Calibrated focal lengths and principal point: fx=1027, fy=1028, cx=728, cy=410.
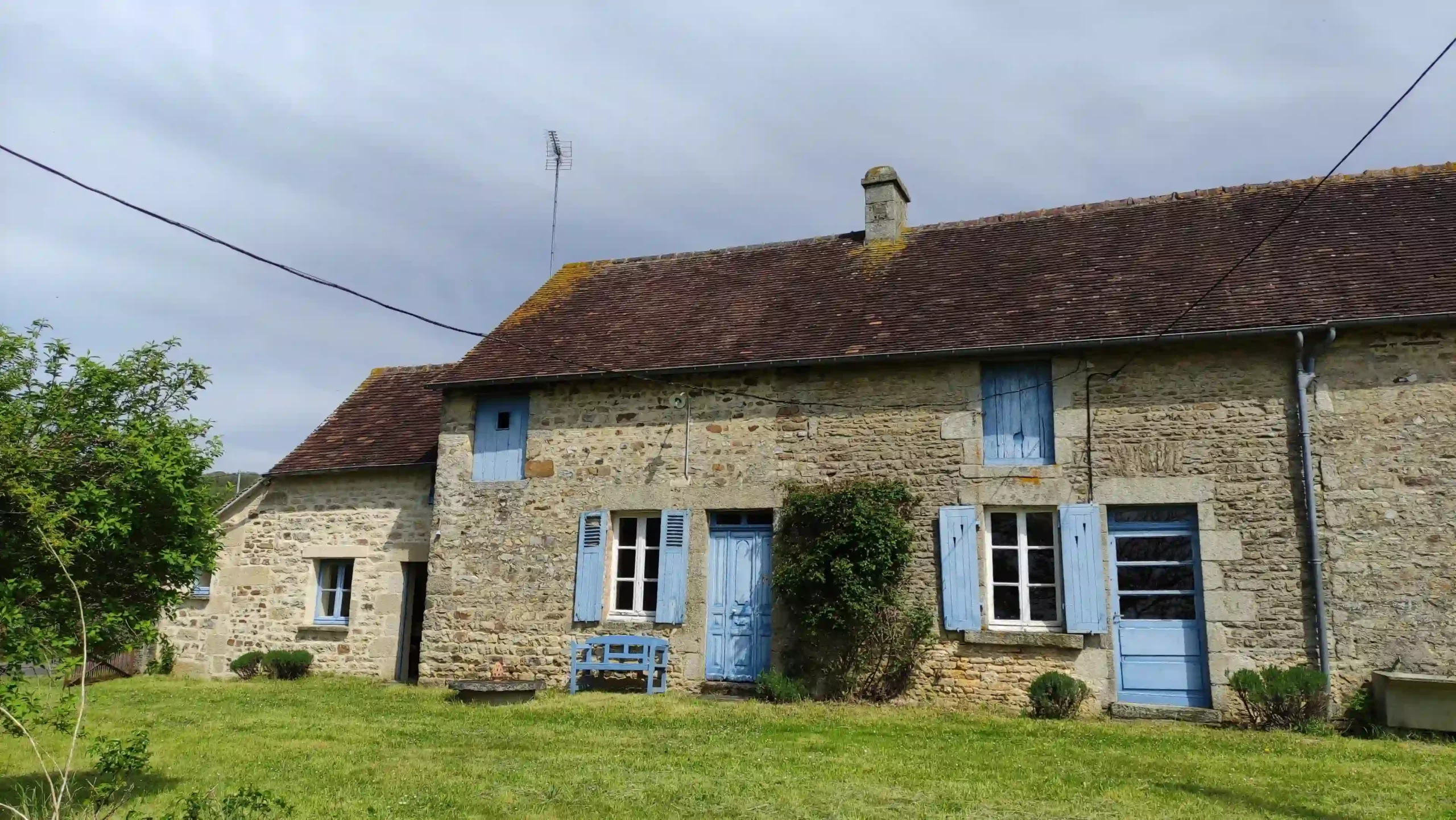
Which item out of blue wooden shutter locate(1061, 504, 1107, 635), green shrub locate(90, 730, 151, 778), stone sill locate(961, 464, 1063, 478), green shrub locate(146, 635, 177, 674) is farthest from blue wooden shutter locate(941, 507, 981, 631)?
green shrub locate(146, 635, 177, 674)

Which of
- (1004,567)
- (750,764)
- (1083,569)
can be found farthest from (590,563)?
(1083,569)

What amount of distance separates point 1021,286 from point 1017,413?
186cm

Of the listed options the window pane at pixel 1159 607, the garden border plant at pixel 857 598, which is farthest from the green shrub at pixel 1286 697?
the garden border plant at pixel 857 598

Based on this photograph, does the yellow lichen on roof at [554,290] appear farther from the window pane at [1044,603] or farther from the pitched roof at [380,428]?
the window pane at [1044,603]

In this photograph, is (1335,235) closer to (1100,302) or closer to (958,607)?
(1100,302)

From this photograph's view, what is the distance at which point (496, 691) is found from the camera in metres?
10.5

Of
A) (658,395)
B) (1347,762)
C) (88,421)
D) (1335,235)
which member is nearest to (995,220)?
(1335,235)

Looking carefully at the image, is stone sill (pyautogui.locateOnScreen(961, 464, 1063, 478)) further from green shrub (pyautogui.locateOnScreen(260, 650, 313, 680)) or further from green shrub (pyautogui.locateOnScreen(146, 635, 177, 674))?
green shrub (pyautogui.locateOnScreen(146, 635, 177, 674))

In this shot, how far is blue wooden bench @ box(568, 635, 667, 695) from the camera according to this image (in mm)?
11125

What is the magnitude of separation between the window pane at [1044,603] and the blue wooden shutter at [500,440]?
6.02 metres

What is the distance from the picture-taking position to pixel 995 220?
13359mm

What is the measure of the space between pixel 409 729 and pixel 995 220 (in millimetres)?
9287

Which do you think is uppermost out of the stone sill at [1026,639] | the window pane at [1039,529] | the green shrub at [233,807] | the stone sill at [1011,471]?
the stone sill at [1011,471]

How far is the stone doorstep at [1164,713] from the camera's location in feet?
30.5
